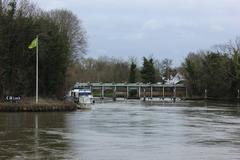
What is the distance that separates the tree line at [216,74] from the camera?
355 ft

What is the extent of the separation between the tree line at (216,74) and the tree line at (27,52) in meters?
51.4

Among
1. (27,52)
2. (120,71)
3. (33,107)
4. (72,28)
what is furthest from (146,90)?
(33,107)

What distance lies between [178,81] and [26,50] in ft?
296

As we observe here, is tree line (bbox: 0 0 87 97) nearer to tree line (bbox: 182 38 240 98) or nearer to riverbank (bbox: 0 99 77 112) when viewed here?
riverbank (bbox: 0 99 77 112)

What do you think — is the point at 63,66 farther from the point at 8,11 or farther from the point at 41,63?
the point at 8,11

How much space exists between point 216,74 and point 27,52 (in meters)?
61.2

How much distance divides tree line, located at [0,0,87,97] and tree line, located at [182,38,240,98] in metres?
51.4

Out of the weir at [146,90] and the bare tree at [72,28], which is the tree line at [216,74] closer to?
the weir at [146,90]

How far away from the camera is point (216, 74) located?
368ft

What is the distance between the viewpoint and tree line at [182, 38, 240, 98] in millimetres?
108312

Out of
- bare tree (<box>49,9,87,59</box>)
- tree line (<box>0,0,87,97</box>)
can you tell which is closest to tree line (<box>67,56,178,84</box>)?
bare tree (<box>49,9,87,59</box>)

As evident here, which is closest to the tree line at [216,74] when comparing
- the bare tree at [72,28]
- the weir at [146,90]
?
the weir at [146,90]

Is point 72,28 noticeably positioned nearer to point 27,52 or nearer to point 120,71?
point 27,52

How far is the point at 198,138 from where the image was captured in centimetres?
2402
